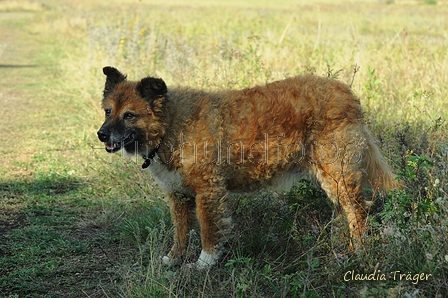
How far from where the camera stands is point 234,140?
201 inches

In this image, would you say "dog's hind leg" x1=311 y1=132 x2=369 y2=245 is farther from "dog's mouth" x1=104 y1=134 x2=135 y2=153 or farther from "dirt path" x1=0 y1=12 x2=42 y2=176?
"dirt path" x1=0 y1=12 x2=42 y2=176

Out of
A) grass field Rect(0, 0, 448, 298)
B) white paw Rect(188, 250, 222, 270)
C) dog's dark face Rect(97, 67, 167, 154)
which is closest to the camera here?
grass field Rect(0, 0, 448, 298)

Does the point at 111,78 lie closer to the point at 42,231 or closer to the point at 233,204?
the point at 233,204

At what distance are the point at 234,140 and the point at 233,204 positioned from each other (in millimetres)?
885

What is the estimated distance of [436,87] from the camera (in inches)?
349

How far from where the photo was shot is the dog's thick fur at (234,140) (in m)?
5.04

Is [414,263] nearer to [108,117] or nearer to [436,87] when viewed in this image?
[108,117]

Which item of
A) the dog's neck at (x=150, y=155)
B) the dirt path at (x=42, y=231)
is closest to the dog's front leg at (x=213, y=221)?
the dog's neck at (x=150, y=155)

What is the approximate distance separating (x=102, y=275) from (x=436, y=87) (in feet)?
20.3

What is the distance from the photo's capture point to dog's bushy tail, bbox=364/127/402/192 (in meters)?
5.32

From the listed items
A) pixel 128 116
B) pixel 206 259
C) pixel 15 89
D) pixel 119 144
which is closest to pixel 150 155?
pixel 119 144

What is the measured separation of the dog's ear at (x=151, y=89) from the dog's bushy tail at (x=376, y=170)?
6.35 feet

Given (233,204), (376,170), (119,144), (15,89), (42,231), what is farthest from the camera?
(15,89)

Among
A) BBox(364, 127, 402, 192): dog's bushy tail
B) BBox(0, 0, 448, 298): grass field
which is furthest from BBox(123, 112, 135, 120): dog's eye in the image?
BBox(364, 127, 402, 192): dog's bushy tail
